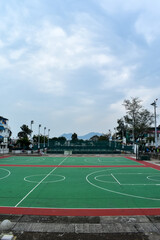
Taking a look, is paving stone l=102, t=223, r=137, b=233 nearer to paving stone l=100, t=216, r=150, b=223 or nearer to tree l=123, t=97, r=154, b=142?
paving stone l=100, t=216, r=150, b=223

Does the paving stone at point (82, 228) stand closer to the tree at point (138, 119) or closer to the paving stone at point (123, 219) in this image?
the paving stone at point (123, 219)

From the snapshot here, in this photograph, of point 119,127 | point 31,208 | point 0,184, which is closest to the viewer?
point 31,208

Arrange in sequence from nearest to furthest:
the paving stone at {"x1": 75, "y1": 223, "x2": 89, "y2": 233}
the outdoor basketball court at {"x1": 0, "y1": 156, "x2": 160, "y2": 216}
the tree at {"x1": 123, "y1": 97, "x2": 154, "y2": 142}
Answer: the paving stone at {"x1": 75, "y1": 223, "x2": 89, "y2": 233} → the outdoor basketball court at {"x1": 0, "y1": 156, "x2": 160, "y2": 216} → the tree at {"x1": 123, "y1": 97, "x2": 154, "y2": 142}

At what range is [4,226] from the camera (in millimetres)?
6527

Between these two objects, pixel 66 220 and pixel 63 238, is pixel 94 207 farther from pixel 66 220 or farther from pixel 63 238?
pixel 63 238

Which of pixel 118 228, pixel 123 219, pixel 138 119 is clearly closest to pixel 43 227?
pixel 118 228

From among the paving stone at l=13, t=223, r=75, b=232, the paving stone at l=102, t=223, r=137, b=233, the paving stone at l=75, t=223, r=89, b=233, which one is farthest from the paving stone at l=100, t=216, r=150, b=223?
the paving stone at l=13, t=223, r=75, b=232

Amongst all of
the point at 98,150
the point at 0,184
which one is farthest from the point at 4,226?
the point at 98,150

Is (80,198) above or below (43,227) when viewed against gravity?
below

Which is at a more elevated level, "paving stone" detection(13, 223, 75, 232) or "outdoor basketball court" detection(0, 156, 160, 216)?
"paving stone" detection(13, 223, 75, 232)

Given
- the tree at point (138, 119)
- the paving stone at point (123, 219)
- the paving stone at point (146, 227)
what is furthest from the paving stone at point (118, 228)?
the tree at point (138, 119)

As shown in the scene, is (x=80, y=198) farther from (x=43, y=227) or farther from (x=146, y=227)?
(x=146, y=227)

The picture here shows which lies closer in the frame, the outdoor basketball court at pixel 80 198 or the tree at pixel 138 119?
the outdoor basketball court at pixel 80 198

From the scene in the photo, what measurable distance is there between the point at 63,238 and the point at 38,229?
113 centimetres
